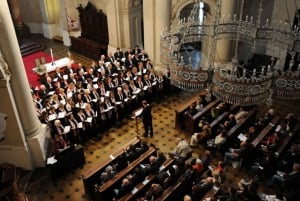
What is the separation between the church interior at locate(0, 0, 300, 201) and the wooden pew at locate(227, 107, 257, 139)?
0.04 meters

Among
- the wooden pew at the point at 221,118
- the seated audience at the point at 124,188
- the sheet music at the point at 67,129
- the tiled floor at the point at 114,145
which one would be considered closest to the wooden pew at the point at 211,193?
the tiled floor at the point at 114,145

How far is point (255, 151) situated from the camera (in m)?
9.09

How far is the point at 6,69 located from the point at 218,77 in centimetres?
521

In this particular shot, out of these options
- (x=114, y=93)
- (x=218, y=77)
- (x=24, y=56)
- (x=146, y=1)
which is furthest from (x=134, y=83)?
(x=24, y=56)

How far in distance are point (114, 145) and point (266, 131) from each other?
465cm

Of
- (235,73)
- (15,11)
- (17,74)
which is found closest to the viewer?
(235,73)

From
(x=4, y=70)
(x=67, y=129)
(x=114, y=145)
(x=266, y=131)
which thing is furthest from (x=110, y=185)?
(x=266, y=131)

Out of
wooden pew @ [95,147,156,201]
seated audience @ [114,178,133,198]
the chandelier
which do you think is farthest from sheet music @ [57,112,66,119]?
the chandelier

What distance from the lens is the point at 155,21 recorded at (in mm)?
13234

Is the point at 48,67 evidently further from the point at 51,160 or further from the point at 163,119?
the point at 51,160

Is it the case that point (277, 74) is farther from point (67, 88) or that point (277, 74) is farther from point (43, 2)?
point (43, 2)

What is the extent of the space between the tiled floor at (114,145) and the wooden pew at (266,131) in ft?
3.07

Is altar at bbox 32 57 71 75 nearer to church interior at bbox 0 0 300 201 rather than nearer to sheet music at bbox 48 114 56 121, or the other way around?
church interior at bbox 0 0 300 201

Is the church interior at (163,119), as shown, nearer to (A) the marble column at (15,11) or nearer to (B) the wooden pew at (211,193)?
(B) the wooden pew at (211,193)
